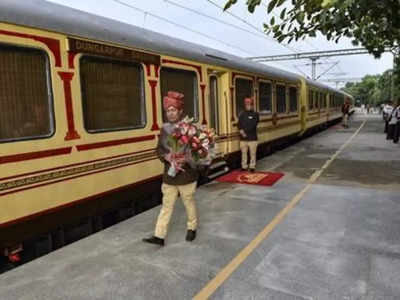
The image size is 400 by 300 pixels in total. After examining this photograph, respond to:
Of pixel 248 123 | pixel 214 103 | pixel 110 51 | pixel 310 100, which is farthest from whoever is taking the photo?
pixel 310 100

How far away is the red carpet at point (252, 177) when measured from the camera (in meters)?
7.22

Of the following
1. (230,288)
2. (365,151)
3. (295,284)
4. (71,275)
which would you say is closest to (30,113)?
(71,275)

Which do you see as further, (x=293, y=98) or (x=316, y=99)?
(x=316, y=99)

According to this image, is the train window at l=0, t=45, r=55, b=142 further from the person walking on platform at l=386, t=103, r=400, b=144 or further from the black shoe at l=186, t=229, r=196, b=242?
the person walking on platform at l=386, t=103, r=400, b=144

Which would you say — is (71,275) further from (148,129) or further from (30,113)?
(148,129)

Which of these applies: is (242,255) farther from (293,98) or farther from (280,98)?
(293,98)

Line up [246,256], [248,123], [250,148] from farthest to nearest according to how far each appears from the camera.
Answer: [250,148] → [248,123] → [246,256]

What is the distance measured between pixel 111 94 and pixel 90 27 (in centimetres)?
86

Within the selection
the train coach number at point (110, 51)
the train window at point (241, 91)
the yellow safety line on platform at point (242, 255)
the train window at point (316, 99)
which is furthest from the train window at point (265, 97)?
the train window at point (316, 99)

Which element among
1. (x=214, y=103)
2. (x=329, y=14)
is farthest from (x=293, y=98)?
(x=329, y=14)

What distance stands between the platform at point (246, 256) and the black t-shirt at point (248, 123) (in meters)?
1.98

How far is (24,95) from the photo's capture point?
11.6ft

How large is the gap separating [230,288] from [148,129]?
283 cm

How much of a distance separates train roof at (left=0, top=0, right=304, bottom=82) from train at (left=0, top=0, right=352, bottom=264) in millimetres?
13
